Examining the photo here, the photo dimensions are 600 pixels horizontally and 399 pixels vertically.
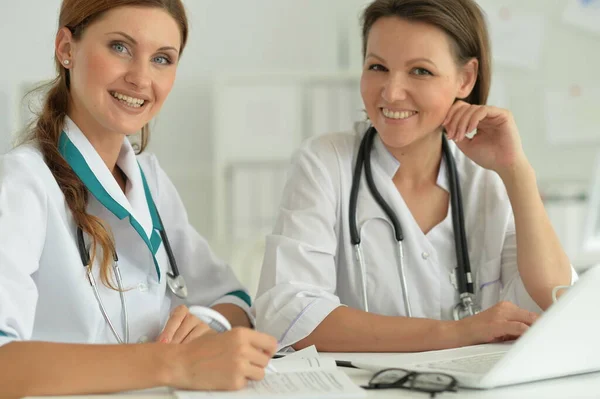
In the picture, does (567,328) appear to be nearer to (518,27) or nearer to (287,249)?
(287,249)

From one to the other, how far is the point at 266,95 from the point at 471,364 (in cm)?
234

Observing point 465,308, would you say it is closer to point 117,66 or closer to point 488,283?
point 488,283

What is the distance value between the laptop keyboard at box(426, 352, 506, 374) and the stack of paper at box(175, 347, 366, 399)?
0.14m

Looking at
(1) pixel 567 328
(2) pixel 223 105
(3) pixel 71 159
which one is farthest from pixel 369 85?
(2) pixel 223 105

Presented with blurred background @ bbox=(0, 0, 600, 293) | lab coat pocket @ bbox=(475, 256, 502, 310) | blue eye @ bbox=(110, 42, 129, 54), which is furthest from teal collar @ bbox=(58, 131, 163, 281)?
blurred background @ bbox=(0, 0, 600, 293)

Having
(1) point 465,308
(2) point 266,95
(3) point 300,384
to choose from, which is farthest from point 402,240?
(2) point 266,95

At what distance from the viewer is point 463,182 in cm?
171

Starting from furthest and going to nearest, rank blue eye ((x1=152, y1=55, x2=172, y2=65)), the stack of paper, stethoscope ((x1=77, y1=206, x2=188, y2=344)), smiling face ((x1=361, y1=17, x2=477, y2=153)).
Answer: smiling face ((x1=361, y1=17, x2=477, y2=153)), blue eye ((x1=152, y1=55, x2=172, y2=65)), stethoscope ((x1=77, y1=206, x2=188, y2=344)), the stack of paper

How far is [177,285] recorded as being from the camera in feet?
4.91

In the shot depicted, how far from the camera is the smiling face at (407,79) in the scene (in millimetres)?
1572

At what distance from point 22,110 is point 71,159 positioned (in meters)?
1.95

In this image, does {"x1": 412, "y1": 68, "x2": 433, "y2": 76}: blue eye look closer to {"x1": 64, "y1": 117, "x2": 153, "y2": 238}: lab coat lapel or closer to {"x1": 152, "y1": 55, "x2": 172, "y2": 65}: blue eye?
{"x1": 152, "y1": 55, "x2": 172, "y2": 65}: blue eye

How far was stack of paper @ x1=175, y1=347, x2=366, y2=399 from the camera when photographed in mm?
935

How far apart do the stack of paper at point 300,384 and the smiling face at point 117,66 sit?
556 mm
